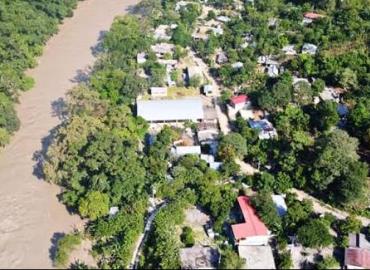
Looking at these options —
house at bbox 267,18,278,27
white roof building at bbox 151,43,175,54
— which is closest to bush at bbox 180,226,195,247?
white roof building at bbox 151,43,175,54

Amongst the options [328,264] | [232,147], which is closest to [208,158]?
[232,147]

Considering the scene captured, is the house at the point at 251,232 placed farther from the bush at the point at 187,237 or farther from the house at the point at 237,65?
the house at the point at 237,65

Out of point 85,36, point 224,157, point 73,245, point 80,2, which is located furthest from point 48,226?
point 80,2

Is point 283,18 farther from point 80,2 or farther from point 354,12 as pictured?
point 80,2

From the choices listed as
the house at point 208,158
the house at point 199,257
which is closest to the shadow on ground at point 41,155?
the house at point 208,158

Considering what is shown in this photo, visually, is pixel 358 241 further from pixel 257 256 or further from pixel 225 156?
pixel 225 156
